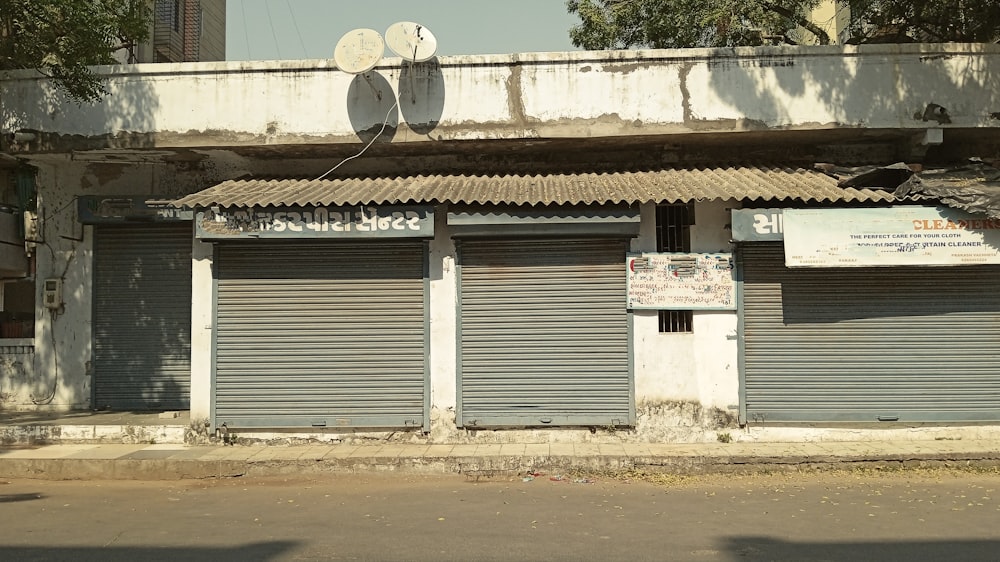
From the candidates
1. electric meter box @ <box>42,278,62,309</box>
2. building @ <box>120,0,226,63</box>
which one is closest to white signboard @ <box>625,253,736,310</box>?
electric meter box @ <box>42,278,62,309</box>

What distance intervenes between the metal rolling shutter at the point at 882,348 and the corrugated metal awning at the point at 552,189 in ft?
3.93

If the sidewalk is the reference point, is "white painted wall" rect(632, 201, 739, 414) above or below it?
above

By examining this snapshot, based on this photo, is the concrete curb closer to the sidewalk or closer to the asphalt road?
the sidewalk

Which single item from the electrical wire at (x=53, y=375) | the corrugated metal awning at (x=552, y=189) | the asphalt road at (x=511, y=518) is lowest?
the asphalt road at (x=511, y=518)

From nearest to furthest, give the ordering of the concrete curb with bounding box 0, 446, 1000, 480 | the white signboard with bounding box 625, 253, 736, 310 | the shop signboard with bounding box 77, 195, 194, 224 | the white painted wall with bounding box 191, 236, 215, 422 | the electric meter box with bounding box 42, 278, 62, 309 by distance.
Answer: the concrete curb with bounding box 0, 446, 1000, 480
the white signboard with bounding box 625, 253, 736, 310
the white painted wall with bounding box 191, 236, 215, 422
the shop signboard with bounding box 77, 195, 194, 224
the electric meter box with bounding box 42, 278, 62, 309

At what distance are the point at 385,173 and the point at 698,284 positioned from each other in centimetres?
428

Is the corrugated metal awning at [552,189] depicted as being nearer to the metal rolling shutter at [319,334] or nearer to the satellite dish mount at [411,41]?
the metal rolling shutter at [319,334]

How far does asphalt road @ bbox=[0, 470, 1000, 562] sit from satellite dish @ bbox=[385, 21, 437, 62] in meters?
5.06

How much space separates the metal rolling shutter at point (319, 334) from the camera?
9383 millimetres

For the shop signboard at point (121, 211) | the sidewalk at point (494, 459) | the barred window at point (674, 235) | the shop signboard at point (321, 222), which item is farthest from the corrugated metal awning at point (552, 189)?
the sidewalk at point (494, 459)

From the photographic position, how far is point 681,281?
923cm

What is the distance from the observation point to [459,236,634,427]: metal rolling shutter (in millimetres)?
9258

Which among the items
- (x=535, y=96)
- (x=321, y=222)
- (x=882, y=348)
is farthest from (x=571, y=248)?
(x=882, y=348)

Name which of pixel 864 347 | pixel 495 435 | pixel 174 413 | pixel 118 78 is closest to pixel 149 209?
pixel 118 78
